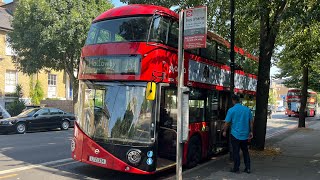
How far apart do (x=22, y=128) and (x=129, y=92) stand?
546 inches

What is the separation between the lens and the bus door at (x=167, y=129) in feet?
28.2

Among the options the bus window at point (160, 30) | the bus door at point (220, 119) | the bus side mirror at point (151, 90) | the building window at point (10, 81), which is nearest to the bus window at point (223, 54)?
the bus door at point (220, 119)

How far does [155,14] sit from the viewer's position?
8617mm

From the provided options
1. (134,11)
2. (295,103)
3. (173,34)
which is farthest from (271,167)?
(295,103)

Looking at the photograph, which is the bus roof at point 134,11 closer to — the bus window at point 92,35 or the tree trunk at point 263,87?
the bus window at point 92,35

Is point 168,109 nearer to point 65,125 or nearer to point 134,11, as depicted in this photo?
point 134,11

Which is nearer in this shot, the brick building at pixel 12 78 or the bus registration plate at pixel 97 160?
the bus registration plate at pixel 97 160

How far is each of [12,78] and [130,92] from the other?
100ft

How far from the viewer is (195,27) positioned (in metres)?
6.58

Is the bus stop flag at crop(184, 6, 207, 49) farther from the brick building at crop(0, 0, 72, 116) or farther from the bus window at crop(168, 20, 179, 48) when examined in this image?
the brick building at crop(0, 0, 72, 116)

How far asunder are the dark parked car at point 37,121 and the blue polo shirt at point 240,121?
14.2 meters

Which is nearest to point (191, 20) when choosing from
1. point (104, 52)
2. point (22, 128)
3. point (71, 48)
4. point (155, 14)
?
point (155, 14)

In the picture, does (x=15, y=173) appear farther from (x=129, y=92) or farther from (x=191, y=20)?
(x=191, y=20)

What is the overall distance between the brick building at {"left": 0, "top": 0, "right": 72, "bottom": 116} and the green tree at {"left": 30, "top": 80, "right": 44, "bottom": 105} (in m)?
0.69
